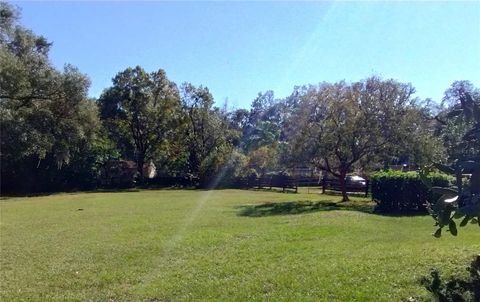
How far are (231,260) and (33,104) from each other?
2976 cm

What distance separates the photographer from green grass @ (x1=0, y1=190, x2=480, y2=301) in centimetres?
641

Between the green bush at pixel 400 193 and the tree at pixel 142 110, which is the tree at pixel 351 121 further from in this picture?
the tree at pixel 142 110

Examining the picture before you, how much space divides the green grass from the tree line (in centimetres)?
209

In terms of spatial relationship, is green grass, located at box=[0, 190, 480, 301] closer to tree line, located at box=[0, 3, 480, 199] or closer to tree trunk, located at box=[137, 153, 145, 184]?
tree line, located at box=[0, 3, 480, 199]

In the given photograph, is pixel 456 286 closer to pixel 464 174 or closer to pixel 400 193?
pixel 464 174

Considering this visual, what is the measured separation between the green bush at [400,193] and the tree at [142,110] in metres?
35.2

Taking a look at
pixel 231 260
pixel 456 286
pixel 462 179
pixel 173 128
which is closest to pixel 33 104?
pixel 173 128

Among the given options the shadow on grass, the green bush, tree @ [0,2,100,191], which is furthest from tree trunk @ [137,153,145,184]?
the green bush

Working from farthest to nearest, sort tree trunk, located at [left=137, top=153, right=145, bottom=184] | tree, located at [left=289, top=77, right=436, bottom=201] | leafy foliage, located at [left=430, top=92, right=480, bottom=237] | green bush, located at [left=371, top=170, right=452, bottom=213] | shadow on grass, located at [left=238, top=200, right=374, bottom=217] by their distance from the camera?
tree trunk, located at [left=137, top=153, right=145, bottom=184] → tree, located at [left=289, top=77, right=436, bottom=201] → shadow on grass, located at [left=238, top=200, right=374, bottom=217] → green bush, located at [left=371, top=170, right=452, bottom=213] → leafy foliage, located at [left=430, top=92, right=480, bottom=237]

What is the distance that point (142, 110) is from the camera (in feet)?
163

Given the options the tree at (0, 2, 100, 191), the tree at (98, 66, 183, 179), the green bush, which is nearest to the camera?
the green bush

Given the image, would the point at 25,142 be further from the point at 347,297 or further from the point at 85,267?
the point at 347,297

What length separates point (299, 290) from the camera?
6277 mm

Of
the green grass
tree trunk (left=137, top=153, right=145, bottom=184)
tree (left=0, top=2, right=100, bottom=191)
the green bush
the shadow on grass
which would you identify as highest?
tree (left=0, top=2, right=100, bottom=191)
